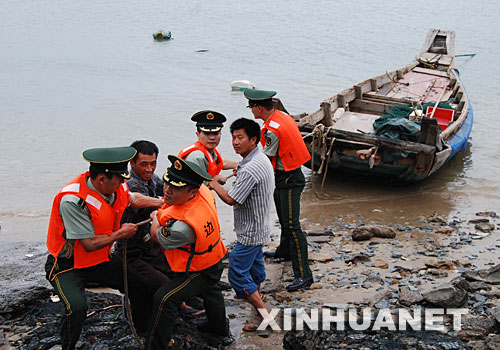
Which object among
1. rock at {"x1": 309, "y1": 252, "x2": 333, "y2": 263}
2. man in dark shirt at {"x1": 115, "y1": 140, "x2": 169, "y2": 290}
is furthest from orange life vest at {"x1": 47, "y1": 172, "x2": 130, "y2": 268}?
rock at {"x1": 309, "y1": 252, "x2": 333, "y2": 263}

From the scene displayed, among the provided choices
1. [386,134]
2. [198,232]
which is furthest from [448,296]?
[386,134]

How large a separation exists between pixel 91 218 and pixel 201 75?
2161 centimetres

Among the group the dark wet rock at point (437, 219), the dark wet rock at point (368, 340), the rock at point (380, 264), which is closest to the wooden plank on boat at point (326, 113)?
the dark wet rock at point (437, 219)

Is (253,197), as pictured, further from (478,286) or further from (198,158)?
(478,286)

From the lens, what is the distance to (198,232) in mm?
4270

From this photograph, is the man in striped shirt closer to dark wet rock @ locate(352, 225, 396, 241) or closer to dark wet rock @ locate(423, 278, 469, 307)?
dark wet rock @ locate(423, 278, 469, 307)

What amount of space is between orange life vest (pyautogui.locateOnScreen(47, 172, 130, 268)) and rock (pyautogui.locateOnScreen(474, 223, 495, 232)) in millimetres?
6806

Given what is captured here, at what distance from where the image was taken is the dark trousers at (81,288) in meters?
4.18

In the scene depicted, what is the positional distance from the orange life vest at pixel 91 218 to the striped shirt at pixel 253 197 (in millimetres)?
1135

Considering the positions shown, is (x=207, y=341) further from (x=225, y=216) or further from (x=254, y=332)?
(x=225, y=216)

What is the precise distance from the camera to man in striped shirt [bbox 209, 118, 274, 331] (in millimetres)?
5059

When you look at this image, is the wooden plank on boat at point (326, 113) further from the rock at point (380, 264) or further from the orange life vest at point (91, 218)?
the orange life vest at point (91, 218)

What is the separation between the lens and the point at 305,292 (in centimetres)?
635

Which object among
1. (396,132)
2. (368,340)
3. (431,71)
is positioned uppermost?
(431,71)
